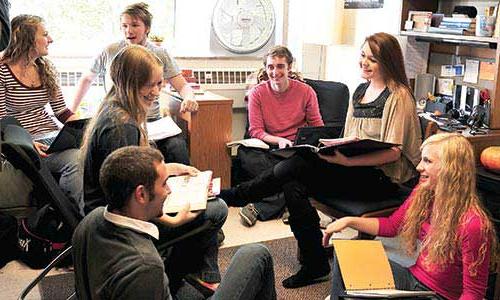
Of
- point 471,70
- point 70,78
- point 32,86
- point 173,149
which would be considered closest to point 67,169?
point 32,86

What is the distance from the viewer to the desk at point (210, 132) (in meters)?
3.47

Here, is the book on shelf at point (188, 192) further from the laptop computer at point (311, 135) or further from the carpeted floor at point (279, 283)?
the laptop computer at point (311, 135)

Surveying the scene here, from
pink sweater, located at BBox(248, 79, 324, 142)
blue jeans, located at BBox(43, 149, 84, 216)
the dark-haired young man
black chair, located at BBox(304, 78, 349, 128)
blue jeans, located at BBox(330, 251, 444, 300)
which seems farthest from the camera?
black chair, located at BBox(304, 78, 349, 128)

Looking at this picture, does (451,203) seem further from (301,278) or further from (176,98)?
(176,98)

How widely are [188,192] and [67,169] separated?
34.1 inches

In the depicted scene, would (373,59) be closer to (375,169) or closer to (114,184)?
(375,169)

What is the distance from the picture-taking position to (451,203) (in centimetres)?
176

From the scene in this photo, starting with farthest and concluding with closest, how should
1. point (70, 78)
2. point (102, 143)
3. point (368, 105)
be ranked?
point (70, 78) < point (368, 105) < point (102, 143)

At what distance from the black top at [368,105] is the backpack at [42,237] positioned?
1535 millimetres

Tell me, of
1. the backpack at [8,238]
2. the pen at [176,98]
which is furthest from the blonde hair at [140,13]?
the backpack at [8,238]

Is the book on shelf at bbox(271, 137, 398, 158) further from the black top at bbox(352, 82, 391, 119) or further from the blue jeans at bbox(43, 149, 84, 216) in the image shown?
the blue jeans at bbox(43, 149, 84, 216)

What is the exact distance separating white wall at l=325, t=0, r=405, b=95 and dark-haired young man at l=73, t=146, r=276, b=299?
8.36 ft

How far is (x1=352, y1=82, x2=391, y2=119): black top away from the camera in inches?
98.9

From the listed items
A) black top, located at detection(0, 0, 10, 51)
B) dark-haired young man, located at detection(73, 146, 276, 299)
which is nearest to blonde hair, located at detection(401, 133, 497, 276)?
dark-haired young man, located at detection(73, 146, 276, 299)
